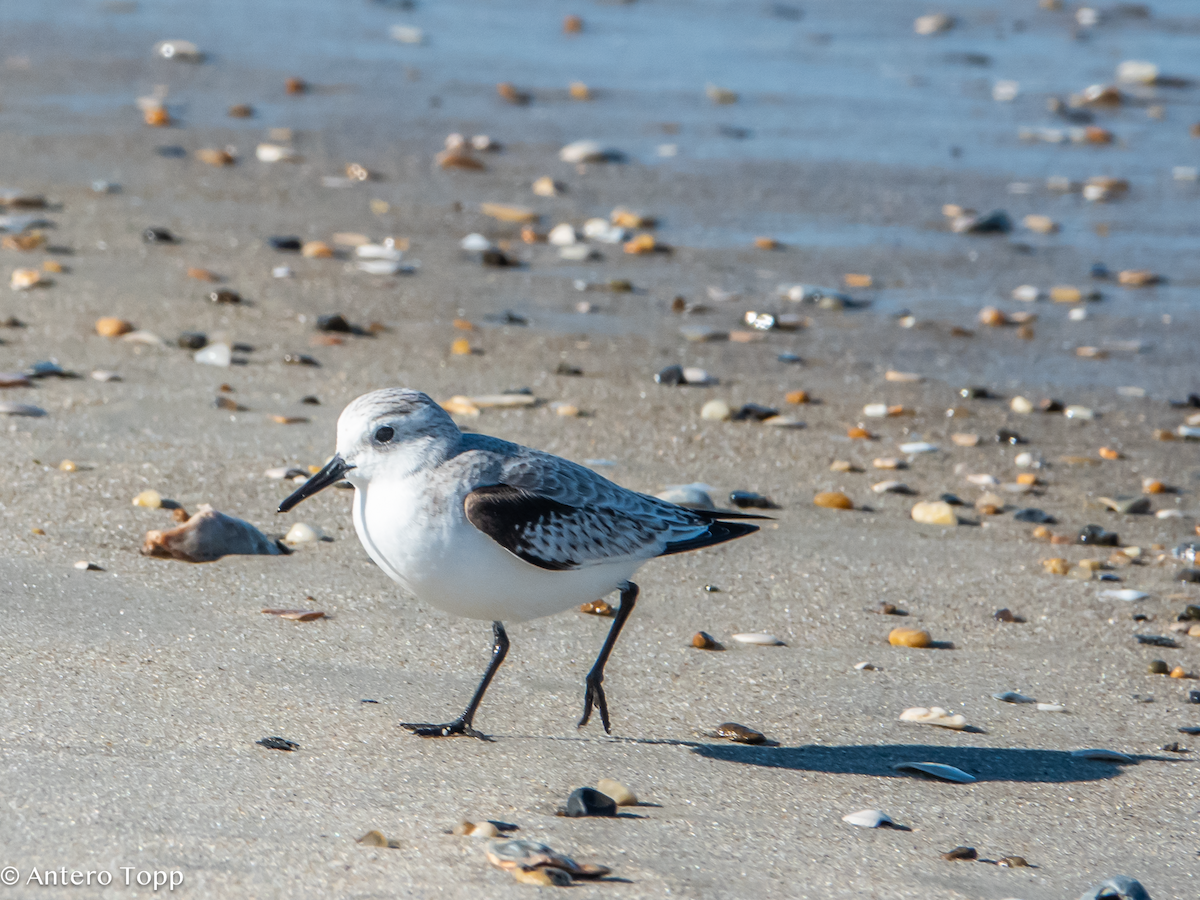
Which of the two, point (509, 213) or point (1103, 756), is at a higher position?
point (509, 213)

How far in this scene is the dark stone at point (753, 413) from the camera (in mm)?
6297

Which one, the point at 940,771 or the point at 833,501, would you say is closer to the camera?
the point at 940,771

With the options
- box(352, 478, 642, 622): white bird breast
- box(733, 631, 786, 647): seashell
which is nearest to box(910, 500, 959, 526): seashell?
box(733, 631, 786, 647): seashell

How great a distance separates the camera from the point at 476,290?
7461mm

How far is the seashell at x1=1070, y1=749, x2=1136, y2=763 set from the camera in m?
3.82

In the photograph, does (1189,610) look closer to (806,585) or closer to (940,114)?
(806,585)

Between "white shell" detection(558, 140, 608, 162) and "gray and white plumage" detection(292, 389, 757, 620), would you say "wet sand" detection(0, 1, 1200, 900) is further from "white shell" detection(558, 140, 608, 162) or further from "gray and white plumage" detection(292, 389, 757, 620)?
"gray and white plumage" detection(292, 389, 757, 620)

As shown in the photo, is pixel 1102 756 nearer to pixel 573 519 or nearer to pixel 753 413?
pixel 573 519

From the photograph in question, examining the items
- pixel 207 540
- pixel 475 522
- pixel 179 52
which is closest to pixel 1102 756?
pixel 475 522

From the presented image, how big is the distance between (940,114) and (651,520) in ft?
25.3

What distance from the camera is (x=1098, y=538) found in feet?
17.7

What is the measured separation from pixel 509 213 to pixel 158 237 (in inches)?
78.1

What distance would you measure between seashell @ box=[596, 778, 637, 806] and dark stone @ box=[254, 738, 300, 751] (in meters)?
0.73

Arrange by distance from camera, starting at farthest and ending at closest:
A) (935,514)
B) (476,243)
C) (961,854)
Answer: (476,243), (935,514), (961,854)
